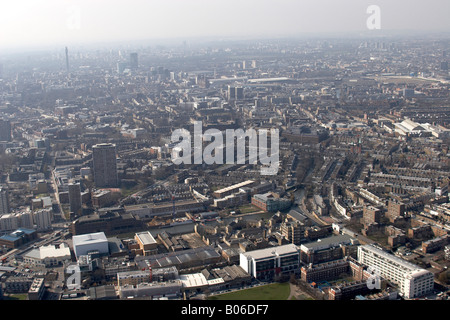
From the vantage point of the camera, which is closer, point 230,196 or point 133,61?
point 230,196

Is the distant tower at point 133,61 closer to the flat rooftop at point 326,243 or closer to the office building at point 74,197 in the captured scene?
the office building at point 74,197

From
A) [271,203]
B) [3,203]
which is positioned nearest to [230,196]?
[271,203]

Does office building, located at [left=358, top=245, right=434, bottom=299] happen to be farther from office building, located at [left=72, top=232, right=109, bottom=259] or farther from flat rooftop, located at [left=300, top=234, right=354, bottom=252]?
office building, located at [left=72, top=232, right=109, bottom=259]

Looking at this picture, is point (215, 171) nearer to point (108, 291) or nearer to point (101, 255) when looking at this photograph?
point (101, 255)

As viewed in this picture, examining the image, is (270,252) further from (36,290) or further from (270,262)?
(36,290)

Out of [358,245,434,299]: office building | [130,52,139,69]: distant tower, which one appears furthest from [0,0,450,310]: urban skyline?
[130,52,139,69]: distant tower

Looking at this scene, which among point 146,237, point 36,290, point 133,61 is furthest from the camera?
point 133,61

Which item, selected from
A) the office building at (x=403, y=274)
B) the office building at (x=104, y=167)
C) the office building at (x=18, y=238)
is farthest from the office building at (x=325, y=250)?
the office building at (x=104, y=167)
